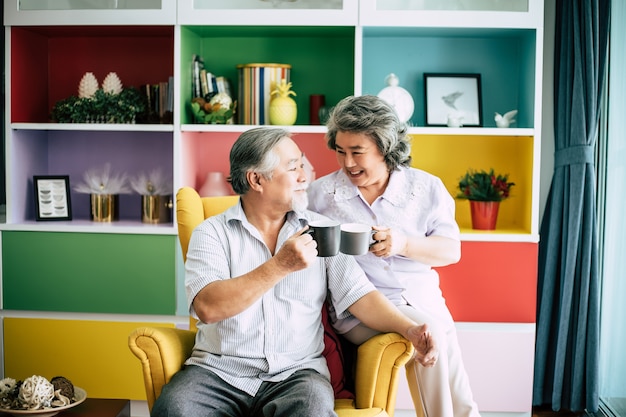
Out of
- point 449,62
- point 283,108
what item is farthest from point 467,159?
point 283,108

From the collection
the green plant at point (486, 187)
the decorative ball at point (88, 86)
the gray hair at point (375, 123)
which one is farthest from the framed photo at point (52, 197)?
the green plant at point (486, 187)

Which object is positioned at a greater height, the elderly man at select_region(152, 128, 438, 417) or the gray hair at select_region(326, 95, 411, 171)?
the gray hair at select_region(326, 95, 411, 171)

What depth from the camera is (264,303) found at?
2.14 metres

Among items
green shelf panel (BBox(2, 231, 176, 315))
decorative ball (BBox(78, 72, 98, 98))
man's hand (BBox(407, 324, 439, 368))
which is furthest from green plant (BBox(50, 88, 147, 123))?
man's hand (BBox(407, 324, 439, 368))

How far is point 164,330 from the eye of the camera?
2.22m

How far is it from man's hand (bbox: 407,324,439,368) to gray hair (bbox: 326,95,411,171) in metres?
0.66

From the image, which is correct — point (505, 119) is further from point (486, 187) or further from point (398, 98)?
point (398, 98)

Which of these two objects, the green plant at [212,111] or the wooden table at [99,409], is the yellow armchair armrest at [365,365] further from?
the green plant at [212,111]

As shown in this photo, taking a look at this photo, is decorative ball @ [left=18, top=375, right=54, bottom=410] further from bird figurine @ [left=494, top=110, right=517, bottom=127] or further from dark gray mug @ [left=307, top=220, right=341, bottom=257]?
bird figurine @ [left=494, top=110, right=517, bottom=127]

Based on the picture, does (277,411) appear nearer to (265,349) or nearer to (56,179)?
(265,349)

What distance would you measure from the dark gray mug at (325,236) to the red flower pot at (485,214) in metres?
1.48

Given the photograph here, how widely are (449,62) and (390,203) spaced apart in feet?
4.29

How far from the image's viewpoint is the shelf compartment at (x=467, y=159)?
356cm

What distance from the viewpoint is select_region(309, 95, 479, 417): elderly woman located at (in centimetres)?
244
